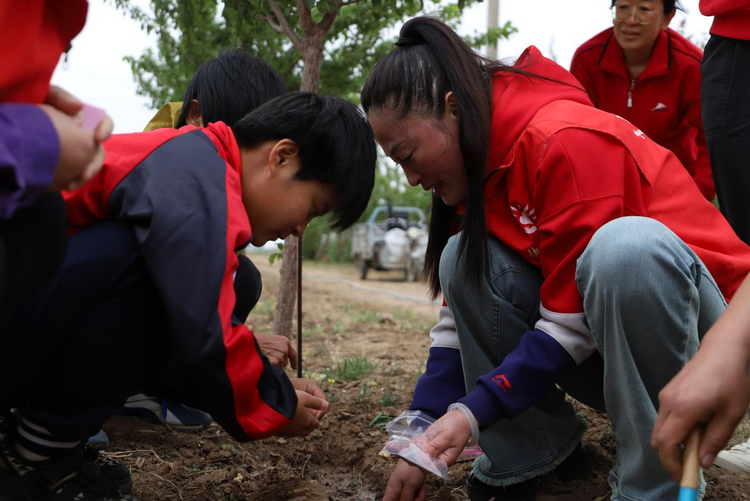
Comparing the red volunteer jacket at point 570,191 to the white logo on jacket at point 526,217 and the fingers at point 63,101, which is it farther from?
the fingers at point 63,101

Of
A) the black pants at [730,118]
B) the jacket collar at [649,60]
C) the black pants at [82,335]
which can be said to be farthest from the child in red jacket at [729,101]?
the black pants at [82,335]

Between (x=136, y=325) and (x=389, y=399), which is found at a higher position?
(x=136, y=325)

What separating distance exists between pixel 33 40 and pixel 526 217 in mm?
1075

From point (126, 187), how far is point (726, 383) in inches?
42.8

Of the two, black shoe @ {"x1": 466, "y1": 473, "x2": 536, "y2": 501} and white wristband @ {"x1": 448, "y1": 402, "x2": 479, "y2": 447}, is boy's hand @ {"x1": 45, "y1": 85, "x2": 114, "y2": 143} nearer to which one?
white wristband @ {"x1": 448, "y1": 402, "x2": 479, "y2": 447}

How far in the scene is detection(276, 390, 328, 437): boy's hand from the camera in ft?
4.98

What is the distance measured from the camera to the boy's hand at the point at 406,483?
1644mm

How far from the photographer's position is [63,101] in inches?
43.6

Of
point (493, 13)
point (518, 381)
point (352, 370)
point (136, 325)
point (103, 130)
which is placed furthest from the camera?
point (493, 13)

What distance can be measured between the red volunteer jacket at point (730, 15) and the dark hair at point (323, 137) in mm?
1094

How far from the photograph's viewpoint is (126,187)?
140cm

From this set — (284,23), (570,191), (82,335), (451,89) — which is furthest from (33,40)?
(284,23)

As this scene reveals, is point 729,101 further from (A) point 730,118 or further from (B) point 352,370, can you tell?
(B) point 352,370

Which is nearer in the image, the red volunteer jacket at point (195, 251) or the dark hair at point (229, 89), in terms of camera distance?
the red volunteer jacket at point (195, 251)
